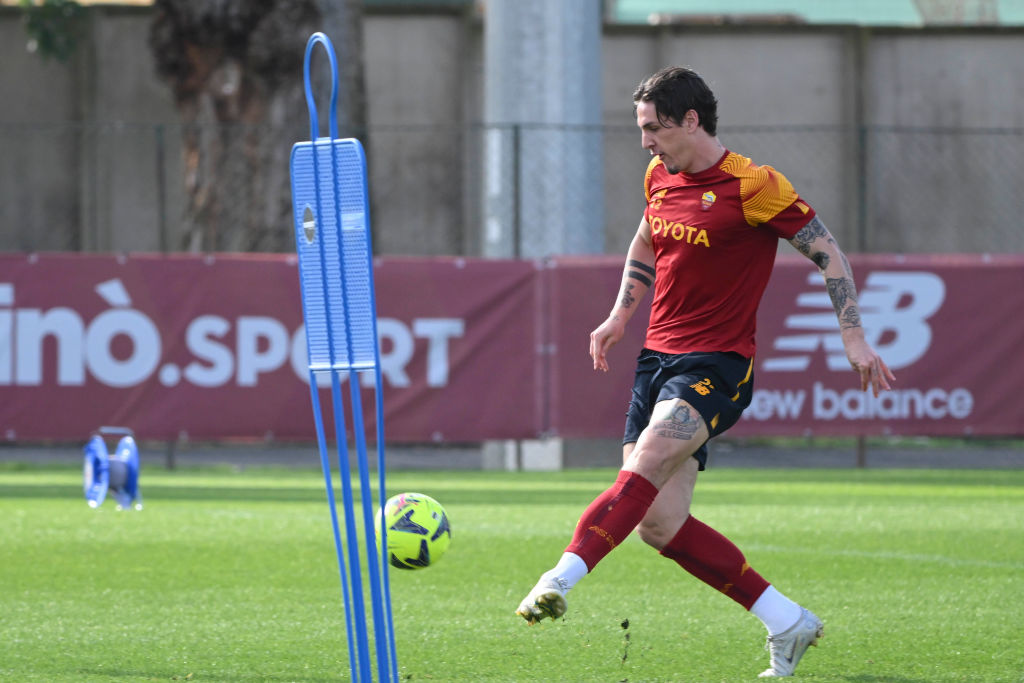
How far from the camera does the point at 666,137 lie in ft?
18.0

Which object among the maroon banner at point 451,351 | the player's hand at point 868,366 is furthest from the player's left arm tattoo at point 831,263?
the maroon banner at point 451,351

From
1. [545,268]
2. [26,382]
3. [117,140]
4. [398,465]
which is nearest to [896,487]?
[545,268]

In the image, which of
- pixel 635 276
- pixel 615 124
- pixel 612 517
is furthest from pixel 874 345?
pixel 612 517

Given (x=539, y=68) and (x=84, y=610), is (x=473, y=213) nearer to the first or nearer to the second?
(x=539, y=68)

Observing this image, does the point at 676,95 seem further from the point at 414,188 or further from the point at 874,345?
the point at 414,188

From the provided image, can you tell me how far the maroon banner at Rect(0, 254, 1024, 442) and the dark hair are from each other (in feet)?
28.1

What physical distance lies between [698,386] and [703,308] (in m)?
0.33

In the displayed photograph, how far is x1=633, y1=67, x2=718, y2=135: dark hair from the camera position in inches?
214

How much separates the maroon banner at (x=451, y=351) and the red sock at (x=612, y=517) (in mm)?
8804

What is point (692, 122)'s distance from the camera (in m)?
5.48

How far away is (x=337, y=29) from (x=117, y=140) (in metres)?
5.13

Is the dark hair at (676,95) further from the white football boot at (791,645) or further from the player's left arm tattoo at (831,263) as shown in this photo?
the white football boot at (791,645)

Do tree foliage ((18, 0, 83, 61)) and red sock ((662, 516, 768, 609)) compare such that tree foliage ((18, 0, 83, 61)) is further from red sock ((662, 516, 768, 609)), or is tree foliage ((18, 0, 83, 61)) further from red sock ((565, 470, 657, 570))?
red sock ((565, 470, 657, 570))

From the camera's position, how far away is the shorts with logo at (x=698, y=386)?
17.8ft
